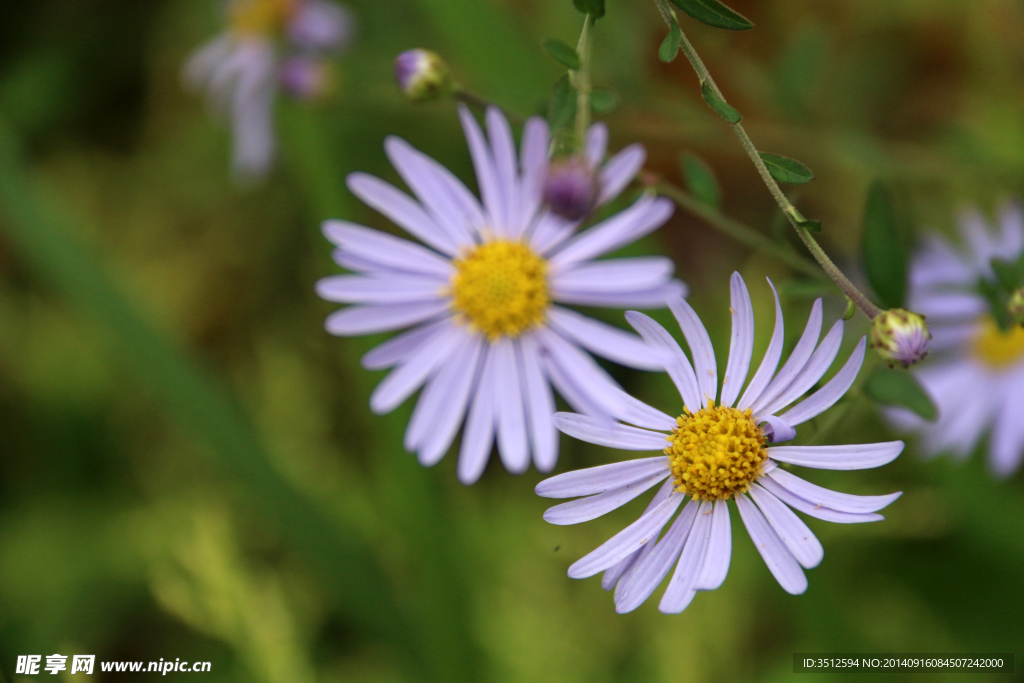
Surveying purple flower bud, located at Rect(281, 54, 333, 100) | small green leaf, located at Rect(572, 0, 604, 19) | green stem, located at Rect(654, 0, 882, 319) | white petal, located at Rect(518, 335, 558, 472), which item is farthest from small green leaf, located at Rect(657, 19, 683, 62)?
purple flower bud, located at Rect(281, 54, 333, 100)

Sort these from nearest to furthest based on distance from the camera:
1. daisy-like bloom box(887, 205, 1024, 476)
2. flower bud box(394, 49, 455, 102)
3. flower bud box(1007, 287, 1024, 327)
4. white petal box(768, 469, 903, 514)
Result: white petal box(768, 469, 903, 514)
flower bud box(1007, 287, 1024, 327)
flower bud box(394, 49, 455, 102)
daisy-like bloom box(887, 205, 1024, 476)

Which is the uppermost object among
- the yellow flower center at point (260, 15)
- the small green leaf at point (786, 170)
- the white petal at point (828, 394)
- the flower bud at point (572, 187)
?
the yellow flower center at point (260, 15)

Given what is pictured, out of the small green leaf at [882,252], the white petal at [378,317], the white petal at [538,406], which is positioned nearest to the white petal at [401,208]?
the white petal at [378,317]

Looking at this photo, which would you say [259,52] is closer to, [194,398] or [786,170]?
[194,398]

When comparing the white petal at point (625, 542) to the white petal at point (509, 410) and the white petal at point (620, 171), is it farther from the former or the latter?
the white petal at point (620, 171)

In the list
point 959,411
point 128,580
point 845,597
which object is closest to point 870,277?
point 959,411

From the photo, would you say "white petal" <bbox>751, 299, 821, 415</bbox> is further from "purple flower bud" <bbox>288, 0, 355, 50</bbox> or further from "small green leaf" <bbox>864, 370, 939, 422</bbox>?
"purple flower bud" <bbox>288, 0, 355, 50</bbox>

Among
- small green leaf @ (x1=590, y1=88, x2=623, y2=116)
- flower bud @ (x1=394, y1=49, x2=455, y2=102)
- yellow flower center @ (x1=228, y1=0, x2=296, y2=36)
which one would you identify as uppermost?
yellow flower center @ (x1=228, y1=0, x2=296, y2=36)

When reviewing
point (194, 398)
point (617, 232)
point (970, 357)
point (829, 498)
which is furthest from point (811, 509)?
point (194, 398)
